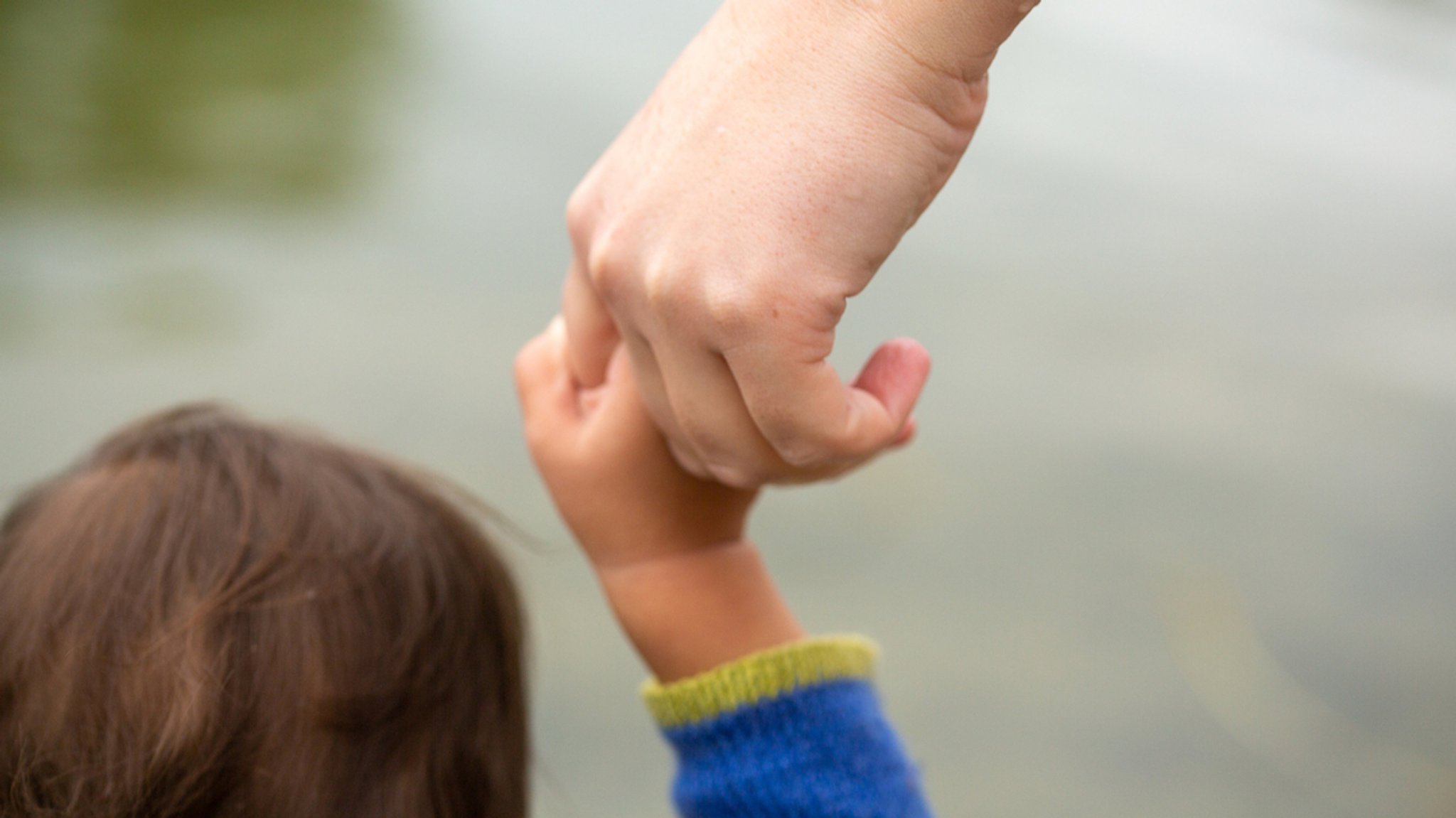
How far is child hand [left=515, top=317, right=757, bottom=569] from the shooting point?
0.39m

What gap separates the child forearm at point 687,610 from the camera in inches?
16.2

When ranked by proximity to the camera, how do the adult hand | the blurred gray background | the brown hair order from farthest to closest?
1. the blurred gray background
2. the brown hair
3. the adult hand

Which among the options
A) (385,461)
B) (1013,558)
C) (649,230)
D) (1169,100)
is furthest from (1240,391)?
(649,230)

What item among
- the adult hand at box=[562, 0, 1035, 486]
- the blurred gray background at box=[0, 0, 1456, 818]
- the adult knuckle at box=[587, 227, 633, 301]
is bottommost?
the blurred gray background at box=[0, 0, 1456, 818]

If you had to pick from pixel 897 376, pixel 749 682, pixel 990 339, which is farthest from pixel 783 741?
pixel 990 339

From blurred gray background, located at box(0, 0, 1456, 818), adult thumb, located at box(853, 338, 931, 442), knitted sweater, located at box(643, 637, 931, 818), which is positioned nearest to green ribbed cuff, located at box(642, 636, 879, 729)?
knitted sweater, located at box(643, 637, 931, 818)

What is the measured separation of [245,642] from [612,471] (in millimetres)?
127

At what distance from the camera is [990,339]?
4.47 ft

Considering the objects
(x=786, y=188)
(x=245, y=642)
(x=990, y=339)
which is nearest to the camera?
(x=786, y=188)

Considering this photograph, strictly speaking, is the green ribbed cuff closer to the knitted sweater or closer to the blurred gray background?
the knitted sweater

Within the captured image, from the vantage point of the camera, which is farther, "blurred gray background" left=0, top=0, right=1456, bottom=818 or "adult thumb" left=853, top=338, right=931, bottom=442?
"blurred gray background" left=0, top=0, right=1456, bottom=818

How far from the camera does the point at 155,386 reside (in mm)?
1213

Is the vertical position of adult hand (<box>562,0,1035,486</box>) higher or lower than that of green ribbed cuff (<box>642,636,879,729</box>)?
higher

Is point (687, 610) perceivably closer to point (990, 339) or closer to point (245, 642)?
point (245, 642)
